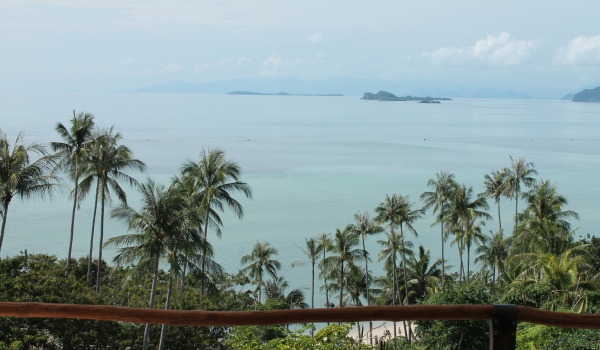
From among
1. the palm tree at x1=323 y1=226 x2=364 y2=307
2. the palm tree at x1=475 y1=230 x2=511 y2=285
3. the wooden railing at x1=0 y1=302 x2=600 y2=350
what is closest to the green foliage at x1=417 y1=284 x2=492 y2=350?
the wooden railing at x1=0 y1=302 x2=600 y2=350

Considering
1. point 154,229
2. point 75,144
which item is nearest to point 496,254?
point 75,144

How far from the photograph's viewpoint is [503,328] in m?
2.42

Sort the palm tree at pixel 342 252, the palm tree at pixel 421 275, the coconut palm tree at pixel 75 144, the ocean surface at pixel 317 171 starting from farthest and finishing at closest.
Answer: the ocean surface at pixel 317 171, the palm tree at pixel 421 275, the palm tree at pixel 342 252, the coconut palm tree at pixel 75 144

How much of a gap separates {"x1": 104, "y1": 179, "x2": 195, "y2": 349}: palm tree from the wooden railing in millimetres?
18975

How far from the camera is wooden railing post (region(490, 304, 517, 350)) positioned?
7.91 feet

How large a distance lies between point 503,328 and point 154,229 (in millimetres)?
19877

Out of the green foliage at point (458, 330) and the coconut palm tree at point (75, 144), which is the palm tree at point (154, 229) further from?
the coconut palm tree at point (75, 144)

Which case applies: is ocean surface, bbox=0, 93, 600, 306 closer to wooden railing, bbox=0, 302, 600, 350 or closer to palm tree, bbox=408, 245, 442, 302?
palm tree, bbox=408, 245, 442, 302

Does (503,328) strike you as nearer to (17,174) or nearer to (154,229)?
(154,229)

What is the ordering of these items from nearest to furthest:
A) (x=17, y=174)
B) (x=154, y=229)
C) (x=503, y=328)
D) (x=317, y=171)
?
(x=503, y=328)
(x=154, y=229)
(x=17, y=174)
(x=317, y=171)

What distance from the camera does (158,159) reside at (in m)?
81.8

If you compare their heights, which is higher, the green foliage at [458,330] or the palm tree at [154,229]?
the palm tree at [154,229]

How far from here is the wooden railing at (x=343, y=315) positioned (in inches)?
95.3

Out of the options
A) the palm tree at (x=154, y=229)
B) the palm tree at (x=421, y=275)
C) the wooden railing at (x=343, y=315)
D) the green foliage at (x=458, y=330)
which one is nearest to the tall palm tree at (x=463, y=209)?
the palm tree at (x=421, y=275)
